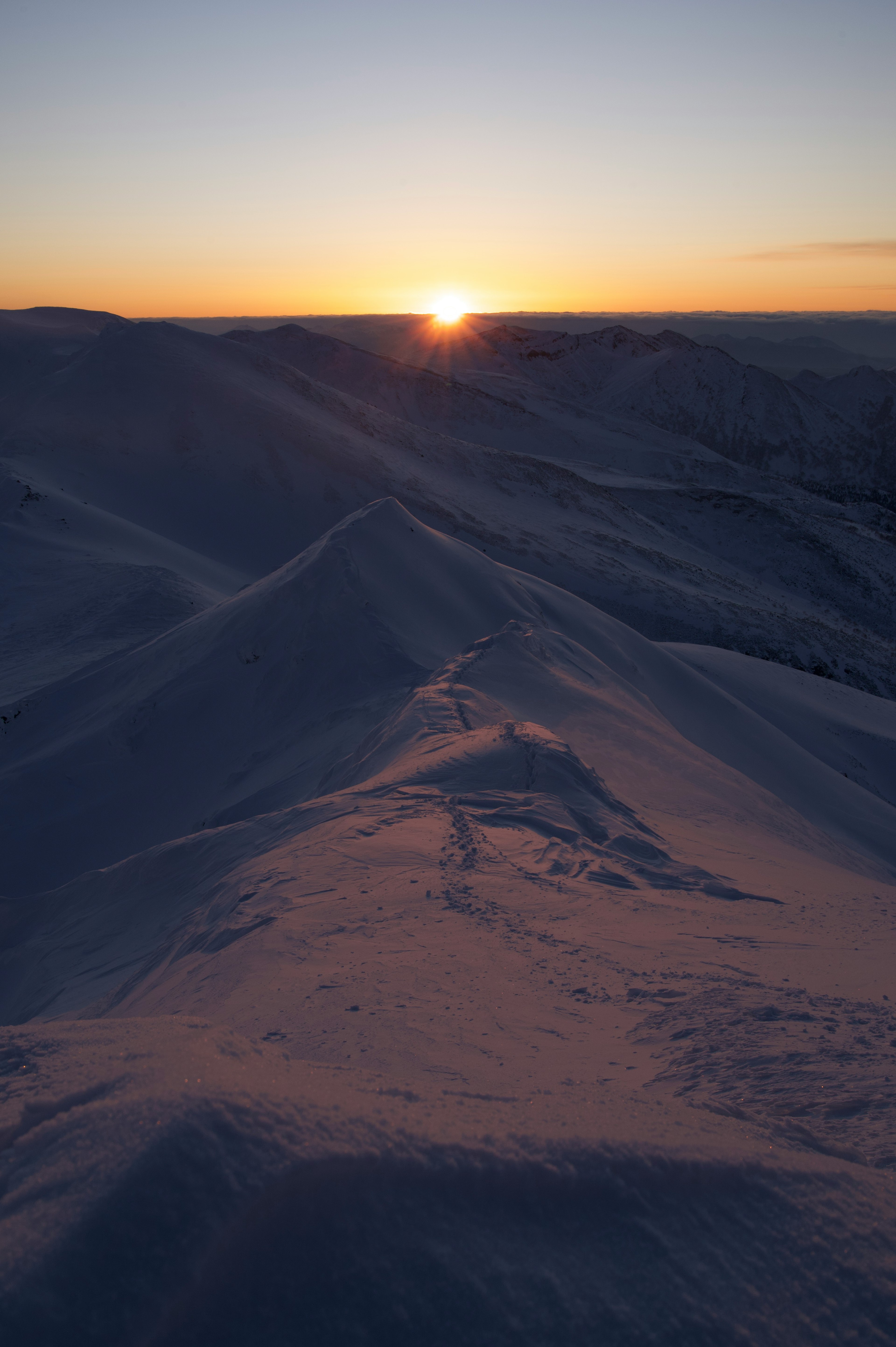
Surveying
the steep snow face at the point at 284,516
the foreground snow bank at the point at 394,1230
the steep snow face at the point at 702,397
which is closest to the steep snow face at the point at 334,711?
the steep snow face at the point at 284,516

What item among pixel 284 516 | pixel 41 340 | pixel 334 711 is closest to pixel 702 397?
pixel 41 340

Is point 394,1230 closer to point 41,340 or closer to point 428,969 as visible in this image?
point 428,969

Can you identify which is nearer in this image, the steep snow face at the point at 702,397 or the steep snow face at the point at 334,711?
the steep snow face at the point at 334,711

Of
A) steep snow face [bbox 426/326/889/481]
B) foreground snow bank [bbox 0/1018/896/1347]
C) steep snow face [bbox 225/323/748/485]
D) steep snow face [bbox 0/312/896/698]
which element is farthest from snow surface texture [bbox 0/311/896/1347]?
steep snow face [bbox 426/326/889/481]

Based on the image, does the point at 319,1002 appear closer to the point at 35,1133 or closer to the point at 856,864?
the point at 35,1133

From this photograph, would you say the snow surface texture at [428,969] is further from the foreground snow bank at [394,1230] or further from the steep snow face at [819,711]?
the steep snow face at [819,711]
